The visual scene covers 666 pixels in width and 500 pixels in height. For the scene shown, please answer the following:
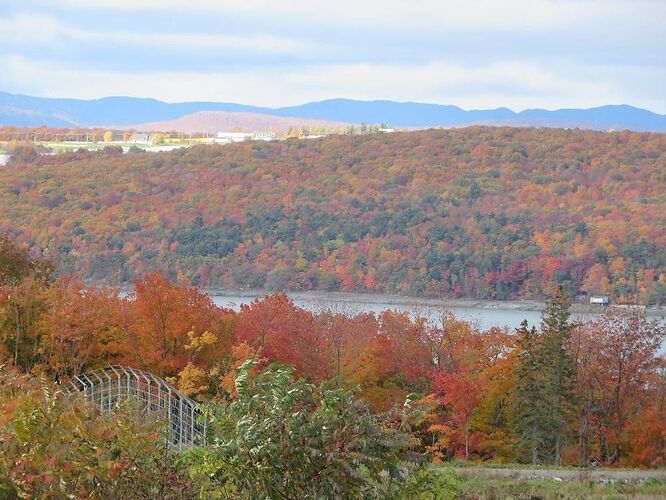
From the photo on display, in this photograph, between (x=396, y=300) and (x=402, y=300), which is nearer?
(x=396, y=300)

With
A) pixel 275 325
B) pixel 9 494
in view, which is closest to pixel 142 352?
pixel 275 325

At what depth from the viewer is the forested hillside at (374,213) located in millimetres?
114812

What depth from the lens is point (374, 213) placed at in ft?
444

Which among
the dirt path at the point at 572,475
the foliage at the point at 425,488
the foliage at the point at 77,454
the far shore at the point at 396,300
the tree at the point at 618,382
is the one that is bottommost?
the far shore at the point at 396,300

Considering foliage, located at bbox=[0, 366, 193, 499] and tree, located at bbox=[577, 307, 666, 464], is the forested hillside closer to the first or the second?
tree, located at bbox=[577, 307, 666, 464]

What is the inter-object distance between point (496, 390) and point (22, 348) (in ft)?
57.7

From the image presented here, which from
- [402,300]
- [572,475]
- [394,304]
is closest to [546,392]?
[572,475]

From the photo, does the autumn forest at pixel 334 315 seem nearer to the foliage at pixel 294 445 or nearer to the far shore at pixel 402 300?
the foliage at pixel 294 445

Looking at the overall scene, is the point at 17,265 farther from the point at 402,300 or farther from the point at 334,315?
the point at 402,300

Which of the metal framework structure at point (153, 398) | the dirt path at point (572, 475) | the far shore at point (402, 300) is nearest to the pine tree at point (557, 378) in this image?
the metal framework structure at point (153, 398)

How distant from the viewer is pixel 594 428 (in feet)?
136

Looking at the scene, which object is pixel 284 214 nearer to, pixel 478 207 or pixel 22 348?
pixel 478 207

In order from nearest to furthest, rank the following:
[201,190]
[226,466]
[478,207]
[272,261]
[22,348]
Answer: [226,466], [22,348], [272,261], [478,207], [201,190]

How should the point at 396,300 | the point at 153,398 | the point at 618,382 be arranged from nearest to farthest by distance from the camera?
the point at 153,398, the point at 618,382, the point at 396,300
